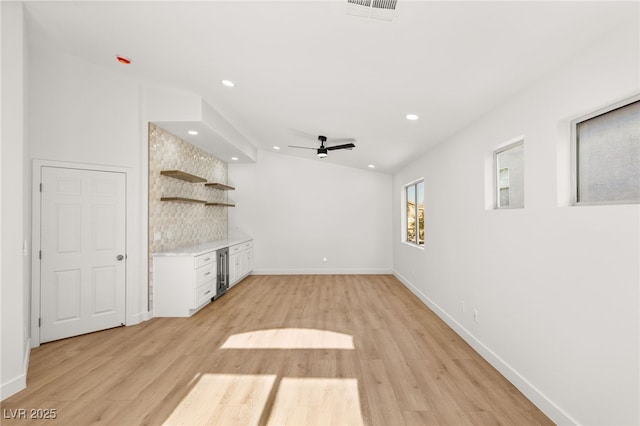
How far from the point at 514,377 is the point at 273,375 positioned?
6.65 ft

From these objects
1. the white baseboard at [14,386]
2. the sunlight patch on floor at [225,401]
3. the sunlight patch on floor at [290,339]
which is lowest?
the sunlight patch on floor at [290,339]

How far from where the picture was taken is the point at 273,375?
271 cm

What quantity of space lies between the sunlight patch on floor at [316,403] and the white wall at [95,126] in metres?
2.80

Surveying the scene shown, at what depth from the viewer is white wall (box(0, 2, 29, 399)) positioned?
2.38m

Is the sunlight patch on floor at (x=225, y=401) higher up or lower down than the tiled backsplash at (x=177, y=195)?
lower down

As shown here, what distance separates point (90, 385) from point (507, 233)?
12.4 ft

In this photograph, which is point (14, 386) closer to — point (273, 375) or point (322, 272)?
point (273, 375)

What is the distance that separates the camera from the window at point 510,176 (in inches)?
106

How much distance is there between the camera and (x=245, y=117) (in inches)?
197

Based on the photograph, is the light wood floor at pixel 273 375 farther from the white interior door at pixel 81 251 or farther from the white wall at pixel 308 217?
the white wall at pixel 308 217

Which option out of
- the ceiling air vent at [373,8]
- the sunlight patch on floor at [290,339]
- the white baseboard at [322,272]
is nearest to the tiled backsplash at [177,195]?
the white baseboard at [322,272]

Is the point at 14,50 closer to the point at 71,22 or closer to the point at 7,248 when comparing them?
the point at 71,22

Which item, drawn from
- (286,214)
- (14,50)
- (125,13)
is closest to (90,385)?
(14,50)

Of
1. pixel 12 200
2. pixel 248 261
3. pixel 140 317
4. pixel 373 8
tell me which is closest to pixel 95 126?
pixel 12 200
